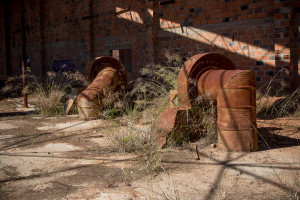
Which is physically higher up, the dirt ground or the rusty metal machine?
the rusty metal machine

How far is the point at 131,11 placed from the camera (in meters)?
9.70

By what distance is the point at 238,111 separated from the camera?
4074 mm

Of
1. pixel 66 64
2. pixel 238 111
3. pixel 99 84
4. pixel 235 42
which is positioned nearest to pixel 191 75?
pixel 238 111

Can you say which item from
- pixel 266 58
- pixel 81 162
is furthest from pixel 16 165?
pixel 266 58

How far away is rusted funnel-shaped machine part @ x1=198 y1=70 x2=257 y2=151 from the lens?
406cm

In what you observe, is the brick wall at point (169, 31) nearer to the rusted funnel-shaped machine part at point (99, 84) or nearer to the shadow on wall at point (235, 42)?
the shadow on wall at point (235, 42)

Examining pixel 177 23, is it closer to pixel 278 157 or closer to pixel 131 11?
pixel 131 11

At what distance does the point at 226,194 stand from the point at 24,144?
11.2ft

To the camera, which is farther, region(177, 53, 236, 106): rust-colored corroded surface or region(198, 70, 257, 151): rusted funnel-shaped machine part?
region(177, 53, 236, 106): rust-colored corroded surface

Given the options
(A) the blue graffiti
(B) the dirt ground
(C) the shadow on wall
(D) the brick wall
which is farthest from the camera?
(A) the blue graffiti

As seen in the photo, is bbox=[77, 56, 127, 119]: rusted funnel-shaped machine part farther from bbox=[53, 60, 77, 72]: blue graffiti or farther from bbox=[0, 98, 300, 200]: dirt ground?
bbox=[53, 60, 77, 72]: blue graffiti

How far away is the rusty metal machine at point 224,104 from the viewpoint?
407 centimetres

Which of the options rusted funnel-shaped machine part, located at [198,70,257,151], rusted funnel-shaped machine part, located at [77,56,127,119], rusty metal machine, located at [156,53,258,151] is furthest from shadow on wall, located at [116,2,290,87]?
rusted funnel-shaped machine part, located at [198,70,257,151]

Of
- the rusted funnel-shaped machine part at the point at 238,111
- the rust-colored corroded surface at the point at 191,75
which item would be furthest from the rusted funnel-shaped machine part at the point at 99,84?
the rusted funnel-shaped machine part at the point at 238,111
